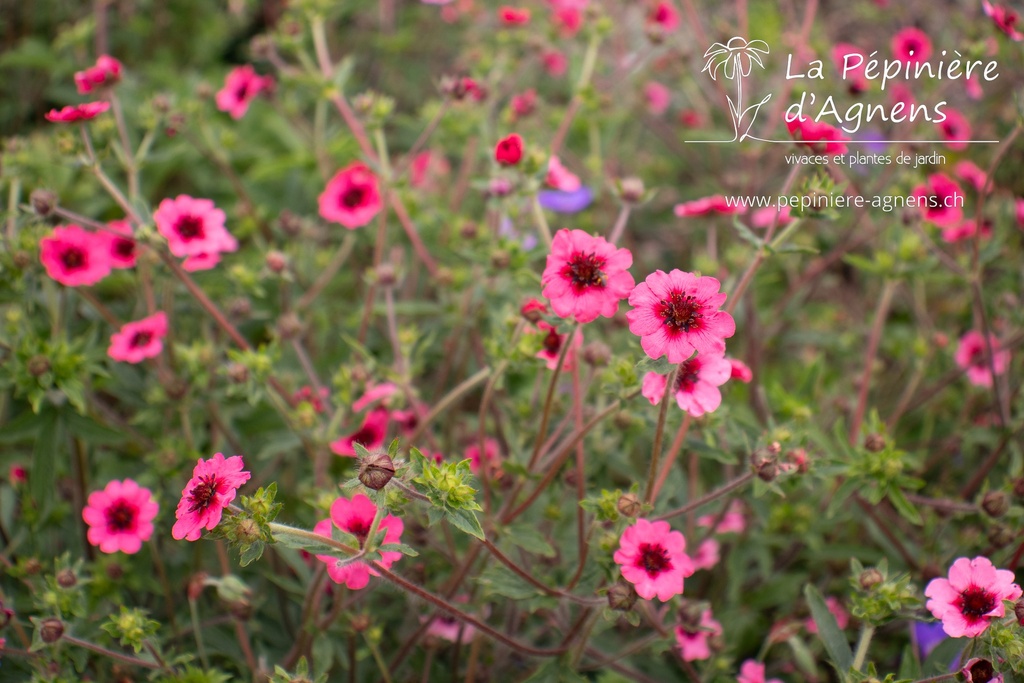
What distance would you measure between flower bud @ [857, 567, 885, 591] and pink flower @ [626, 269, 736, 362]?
63 centimetres

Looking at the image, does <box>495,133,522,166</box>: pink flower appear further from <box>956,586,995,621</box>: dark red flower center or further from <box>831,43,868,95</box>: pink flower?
<box>831,43,868,95</box>: pink flower

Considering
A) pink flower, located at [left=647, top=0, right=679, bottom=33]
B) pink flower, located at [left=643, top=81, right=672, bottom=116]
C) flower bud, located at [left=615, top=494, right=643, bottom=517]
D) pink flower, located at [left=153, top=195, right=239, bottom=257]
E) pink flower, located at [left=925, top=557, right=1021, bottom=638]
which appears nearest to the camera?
pink flower, located at [left=925, top=557, right=1021, bottom=638]

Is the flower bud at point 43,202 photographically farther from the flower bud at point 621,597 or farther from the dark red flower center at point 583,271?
the flower bud at point 621,597

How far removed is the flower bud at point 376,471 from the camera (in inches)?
52.7

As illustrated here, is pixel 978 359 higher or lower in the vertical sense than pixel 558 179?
lower

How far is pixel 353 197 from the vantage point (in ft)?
8.34

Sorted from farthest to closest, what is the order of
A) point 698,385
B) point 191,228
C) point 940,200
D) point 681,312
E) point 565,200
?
point 565,200 < point 940,200 < point 191,228 < point 698,385 < point 681,312

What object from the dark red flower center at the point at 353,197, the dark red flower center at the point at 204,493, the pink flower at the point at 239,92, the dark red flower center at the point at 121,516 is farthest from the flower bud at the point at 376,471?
the pink flower at the point at 239,92

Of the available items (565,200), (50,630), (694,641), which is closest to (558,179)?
(565,200)

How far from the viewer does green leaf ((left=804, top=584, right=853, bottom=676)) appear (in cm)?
166

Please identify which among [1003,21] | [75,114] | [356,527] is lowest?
[356,527]

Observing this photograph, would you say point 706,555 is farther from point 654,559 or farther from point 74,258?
point 74,258

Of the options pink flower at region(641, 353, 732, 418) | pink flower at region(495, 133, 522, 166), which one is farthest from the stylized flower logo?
pink flower at region(641, 353, 732, 418)

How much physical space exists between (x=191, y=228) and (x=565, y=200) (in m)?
1.62
